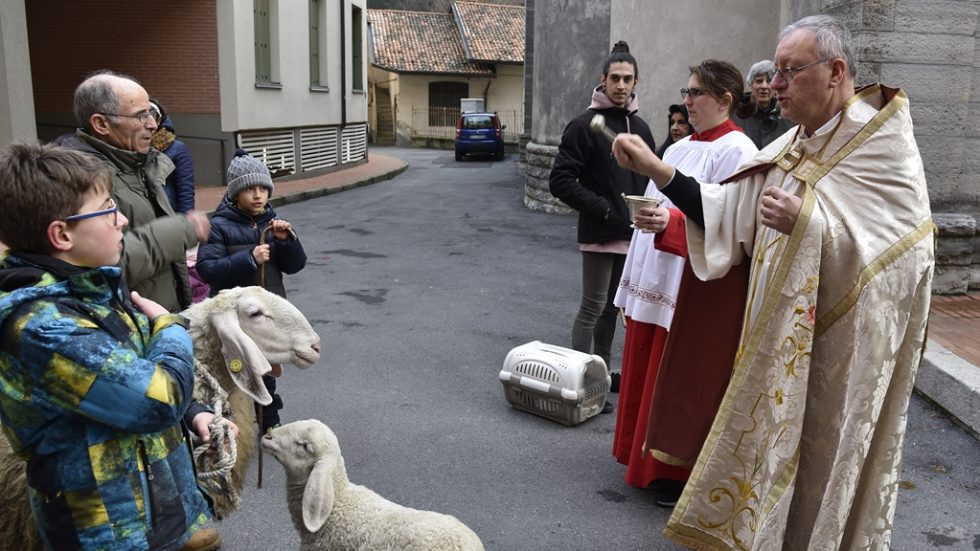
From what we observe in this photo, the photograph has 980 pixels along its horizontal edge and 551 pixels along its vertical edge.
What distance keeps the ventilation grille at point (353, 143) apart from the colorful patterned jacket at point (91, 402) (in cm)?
2321

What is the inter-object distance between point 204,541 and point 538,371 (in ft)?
7.68

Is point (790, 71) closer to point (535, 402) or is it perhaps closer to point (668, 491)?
point (668, 491)

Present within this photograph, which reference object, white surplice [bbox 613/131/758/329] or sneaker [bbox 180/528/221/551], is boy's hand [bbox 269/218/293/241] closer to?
sneaker [bbox 180/528/221/551]

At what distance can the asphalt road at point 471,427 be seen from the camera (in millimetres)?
4035

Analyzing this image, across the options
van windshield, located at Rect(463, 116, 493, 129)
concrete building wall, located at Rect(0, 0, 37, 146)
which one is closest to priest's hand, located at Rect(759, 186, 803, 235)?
concrete building wall, located at Rect(0, 0, 37, 146)

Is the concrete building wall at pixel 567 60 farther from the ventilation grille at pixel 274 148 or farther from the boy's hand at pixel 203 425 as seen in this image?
the boy's hand at pixel 203 425

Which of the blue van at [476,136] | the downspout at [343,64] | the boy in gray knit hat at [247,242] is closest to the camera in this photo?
the boy in gray knit hat at [247,242]

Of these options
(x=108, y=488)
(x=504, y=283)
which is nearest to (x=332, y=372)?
(x=504, y=283)

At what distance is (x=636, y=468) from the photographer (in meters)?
4.30

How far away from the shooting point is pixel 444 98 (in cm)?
4462

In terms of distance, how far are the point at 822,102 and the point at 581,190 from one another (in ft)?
7.92

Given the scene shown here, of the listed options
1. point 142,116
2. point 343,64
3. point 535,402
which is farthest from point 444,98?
point 142,116

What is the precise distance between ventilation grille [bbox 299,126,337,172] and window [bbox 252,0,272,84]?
2142 millimetres

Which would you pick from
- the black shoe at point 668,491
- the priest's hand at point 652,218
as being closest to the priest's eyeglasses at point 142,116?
the priest's hand at point 652,218
